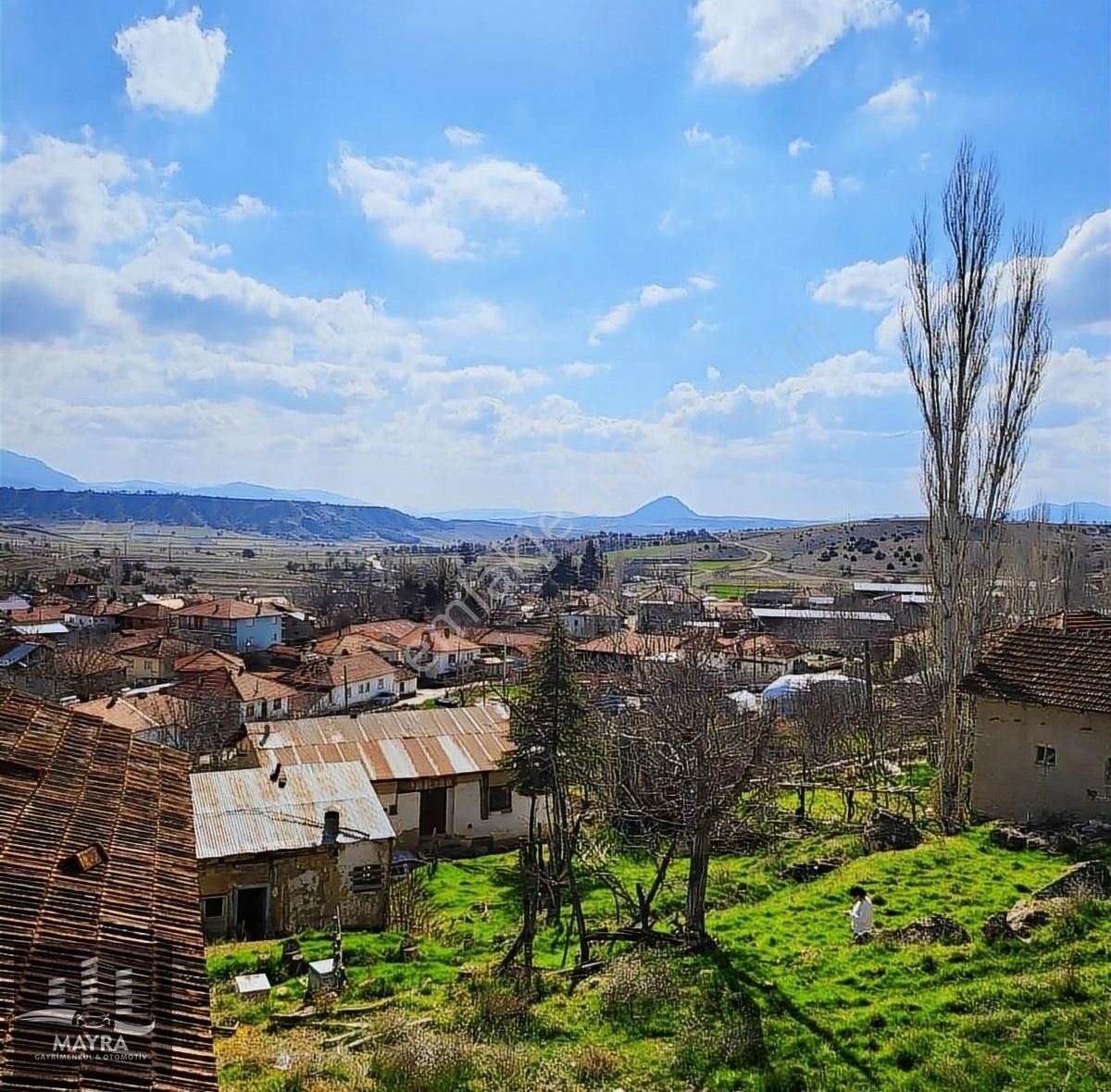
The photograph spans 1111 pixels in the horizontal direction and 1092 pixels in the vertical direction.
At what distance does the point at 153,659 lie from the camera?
156ft

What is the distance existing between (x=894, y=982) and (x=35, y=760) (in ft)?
28.3

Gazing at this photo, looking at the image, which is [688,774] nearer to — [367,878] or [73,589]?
[367,878]

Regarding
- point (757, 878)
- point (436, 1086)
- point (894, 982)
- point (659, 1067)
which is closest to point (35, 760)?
point (436, 1086)

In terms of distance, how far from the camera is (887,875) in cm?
1350

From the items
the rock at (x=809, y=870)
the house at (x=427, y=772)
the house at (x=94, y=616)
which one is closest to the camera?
the rock at (x=809, y=870)

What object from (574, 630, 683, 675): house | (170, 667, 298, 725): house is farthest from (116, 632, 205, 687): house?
(574, 630, 683, 675): house

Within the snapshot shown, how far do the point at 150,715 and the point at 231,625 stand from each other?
3078 centimetres

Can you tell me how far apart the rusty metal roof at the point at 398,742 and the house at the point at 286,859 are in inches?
170

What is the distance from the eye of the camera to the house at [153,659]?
1831 inches

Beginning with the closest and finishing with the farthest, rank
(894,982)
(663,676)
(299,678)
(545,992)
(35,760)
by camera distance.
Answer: (35,760), (894,982), (545,992), (663,676), (299,678)

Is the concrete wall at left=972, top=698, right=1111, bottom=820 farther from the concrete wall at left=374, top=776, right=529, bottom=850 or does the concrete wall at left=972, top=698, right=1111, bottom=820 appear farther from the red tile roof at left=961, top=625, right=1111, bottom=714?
the concrete wall at left=374, top=776, right=529, bottom=850

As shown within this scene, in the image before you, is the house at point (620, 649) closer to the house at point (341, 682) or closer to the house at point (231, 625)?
the house at point (341, 682)

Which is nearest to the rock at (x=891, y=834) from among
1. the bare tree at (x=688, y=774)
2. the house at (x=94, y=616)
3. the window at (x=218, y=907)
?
the bare tree at (x=688, y=774)

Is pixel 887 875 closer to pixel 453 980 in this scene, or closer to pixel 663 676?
pixel 453 980
